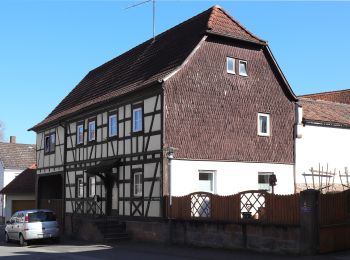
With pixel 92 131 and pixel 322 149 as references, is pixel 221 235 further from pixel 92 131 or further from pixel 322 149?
pixel 322 149

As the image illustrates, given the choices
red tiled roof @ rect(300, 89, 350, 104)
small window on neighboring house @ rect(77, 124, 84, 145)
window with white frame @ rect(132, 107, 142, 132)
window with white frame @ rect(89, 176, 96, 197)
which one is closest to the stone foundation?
window with white frame @ rect(132, 107, 142, 132)

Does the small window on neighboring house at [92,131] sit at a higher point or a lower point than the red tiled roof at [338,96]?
lower

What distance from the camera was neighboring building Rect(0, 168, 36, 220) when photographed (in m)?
44.3

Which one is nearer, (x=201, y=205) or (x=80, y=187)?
(x=201, y=205)

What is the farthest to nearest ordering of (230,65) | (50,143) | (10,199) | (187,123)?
(10,199) < (50,143) < (230,65) < (187,123)

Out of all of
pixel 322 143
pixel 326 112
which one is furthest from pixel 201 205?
pixel 326 112

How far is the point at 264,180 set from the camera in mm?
26422

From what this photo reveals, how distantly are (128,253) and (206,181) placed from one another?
607 centimetres

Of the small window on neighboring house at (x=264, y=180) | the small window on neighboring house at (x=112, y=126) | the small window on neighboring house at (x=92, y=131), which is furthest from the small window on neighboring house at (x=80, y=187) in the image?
the small window on neighboring house at (x=264, y=180)

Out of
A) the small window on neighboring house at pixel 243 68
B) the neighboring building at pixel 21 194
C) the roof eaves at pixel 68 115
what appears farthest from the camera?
the neighboring building at pixel 21 194

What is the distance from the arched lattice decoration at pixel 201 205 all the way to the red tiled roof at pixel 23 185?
86.0 feet

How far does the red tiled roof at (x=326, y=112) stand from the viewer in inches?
1199

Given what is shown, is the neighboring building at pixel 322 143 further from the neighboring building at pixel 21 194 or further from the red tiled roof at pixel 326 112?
the neighboring building at pixel 21 194

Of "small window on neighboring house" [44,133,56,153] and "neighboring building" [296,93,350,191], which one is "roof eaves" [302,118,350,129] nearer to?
"neighboring building" [296,93,350,191]
